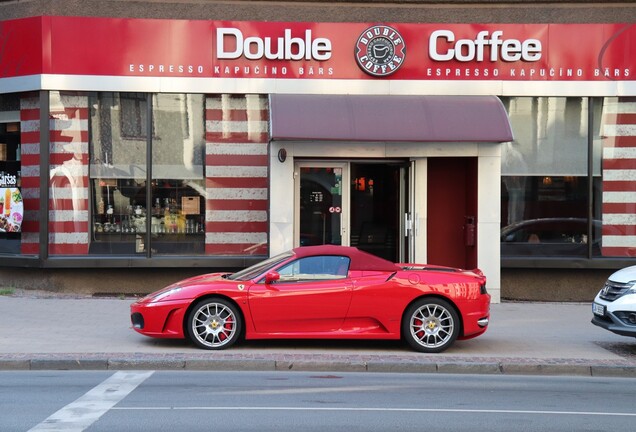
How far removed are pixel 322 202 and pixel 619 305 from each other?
21.9 feet

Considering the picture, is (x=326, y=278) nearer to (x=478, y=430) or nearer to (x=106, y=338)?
(x=106, y=338)

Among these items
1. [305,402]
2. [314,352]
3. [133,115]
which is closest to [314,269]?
[314,352]

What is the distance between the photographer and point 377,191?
1644 centimetres

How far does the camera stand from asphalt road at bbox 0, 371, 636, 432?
7.25 meters

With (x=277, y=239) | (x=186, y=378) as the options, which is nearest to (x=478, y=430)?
(x=186, y=378)

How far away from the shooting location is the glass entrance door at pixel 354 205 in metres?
16.1

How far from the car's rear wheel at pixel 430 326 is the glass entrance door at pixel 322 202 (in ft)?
17.5

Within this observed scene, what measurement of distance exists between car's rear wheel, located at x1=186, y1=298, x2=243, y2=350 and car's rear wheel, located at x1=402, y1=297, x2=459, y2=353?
217 cm


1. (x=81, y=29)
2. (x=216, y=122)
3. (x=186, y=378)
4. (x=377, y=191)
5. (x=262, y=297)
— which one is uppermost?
(x=81, y=29)

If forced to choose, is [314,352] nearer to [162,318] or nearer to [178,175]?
[162,318]

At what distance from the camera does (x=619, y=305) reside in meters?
10.7

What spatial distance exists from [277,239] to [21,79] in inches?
222

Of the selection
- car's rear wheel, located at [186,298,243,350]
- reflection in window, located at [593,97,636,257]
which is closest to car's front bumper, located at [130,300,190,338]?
car's rear wheel, located at [186,298,243,350]

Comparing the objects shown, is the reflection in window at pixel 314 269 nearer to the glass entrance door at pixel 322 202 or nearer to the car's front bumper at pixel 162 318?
the car's front bumper at pixel 162 318
